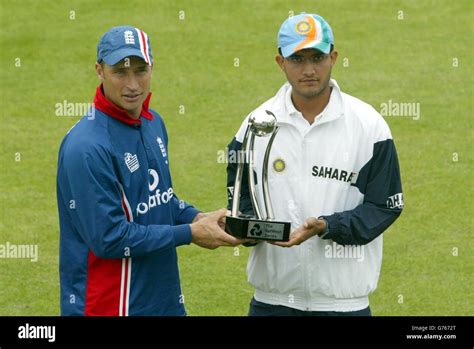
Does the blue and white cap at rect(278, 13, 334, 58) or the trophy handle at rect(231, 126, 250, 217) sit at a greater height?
the blue and white cap at rect(278, 13, 334, 58)

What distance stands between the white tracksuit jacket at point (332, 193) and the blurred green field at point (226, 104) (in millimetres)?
2786

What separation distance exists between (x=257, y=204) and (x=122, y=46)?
927 millimetres

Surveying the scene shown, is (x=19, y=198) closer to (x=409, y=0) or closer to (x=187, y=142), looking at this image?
(x=187, y=142)

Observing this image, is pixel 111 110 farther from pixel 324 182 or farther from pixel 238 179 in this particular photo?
pixel 324 182

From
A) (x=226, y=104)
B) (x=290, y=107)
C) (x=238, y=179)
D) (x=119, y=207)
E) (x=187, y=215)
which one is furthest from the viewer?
(x=226, y=104)

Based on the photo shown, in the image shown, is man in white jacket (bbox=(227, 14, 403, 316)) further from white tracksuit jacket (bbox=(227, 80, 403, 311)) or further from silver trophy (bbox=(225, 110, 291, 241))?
silver trophy (bbox=(225, 110, 291, 241))

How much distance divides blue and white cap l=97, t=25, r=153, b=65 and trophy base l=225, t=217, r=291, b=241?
0.82 meters

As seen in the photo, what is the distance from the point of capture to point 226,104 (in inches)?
511

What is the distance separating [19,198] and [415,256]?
3.60 m

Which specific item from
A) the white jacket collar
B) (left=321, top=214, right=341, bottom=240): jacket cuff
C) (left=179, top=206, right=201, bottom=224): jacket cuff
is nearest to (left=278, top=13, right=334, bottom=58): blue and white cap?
the white jacket collar

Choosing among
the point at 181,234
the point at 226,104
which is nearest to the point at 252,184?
the point at 181,234

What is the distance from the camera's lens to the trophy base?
5.10 meters

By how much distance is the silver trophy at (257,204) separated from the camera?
16.8 ft

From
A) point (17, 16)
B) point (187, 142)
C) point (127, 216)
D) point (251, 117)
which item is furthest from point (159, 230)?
point (17, 16)
